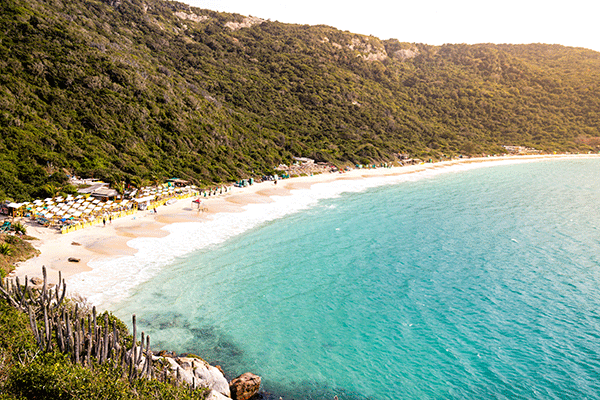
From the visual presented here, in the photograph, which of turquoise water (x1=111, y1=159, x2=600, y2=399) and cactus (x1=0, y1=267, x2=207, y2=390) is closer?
cactus (x1=0, y1=267, x2=207, y2=390)

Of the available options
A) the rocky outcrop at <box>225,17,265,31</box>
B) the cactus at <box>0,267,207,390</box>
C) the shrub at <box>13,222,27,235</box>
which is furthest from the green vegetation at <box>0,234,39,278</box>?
the rocky outcrop at <box>225,17,265,31</box>

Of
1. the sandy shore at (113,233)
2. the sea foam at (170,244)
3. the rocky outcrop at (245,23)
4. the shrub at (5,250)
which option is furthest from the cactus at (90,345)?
the rocky outcrop at (245,23)

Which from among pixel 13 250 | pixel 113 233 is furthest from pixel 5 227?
pixel 113 233

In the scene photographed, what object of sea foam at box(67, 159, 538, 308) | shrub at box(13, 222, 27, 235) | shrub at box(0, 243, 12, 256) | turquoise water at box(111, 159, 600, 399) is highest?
shrub at box(13, 222, 27, 235)

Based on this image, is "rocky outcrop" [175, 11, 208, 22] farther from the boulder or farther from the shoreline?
the boulder

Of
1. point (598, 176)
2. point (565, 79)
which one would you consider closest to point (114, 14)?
point (598, 176)

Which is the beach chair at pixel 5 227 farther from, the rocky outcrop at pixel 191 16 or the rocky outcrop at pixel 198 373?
the rocky outcrop at pixel 191 16

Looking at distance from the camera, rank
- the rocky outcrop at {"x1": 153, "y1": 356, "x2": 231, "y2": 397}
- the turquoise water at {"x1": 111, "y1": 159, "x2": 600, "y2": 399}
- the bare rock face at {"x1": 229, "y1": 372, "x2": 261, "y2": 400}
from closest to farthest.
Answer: the rocky outcrop at {"x1": 153, "y1": 356, "x2": 231, "y2": 397}, the bare rock face at {"x1": 229, "y1": 372, "x2": 261, "y2": 400}, the turquoise water at {"x1": 111, "y1": 159, "x2": 600, "y2": 399}
